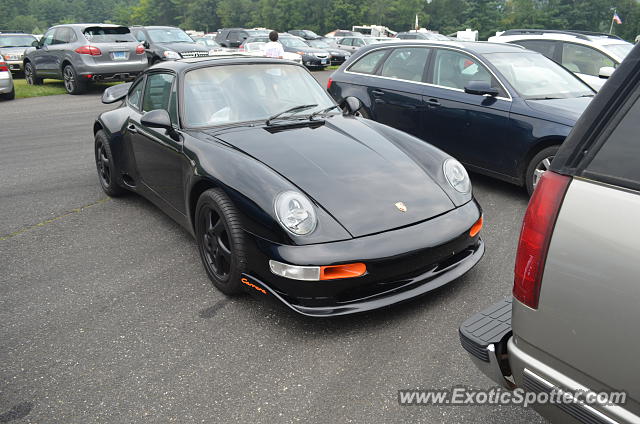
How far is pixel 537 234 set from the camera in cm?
179

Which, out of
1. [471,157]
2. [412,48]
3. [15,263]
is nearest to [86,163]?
[15,263]

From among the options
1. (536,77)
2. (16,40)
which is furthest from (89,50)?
(536,77)

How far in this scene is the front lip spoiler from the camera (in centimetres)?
305

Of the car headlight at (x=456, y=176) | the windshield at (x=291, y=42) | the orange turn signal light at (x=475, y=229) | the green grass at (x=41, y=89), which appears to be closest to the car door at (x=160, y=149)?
the car headlight at (x=456, y=176)

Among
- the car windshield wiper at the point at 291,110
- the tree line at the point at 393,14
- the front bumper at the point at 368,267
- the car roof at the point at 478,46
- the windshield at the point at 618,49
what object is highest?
the car roof at the point at 478,46

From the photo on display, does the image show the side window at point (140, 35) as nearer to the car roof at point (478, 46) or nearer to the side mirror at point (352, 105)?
the car roof at point (478, 46)

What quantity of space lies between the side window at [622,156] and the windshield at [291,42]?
76.3ft

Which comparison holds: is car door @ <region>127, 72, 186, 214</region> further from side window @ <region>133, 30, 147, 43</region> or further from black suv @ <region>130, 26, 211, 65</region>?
side window @ <region>133, 30, 147, 43</region>

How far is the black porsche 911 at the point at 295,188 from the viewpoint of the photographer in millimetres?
3072

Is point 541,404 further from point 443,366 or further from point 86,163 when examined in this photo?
point 86,163

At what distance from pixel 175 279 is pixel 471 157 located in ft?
11.4

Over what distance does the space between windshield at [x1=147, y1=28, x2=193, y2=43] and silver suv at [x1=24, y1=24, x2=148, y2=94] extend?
2.62m

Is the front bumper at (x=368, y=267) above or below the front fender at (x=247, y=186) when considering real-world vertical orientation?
below

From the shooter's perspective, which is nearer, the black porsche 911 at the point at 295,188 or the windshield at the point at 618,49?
the black porsche 911 at the point at 295,188
